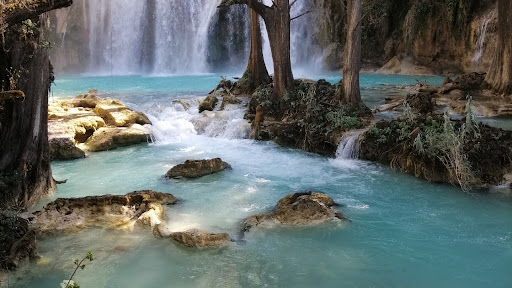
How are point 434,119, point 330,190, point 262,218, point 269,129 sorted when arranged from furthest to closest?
point 269,129 < point 434,119 < point 330,190 < point 262,218

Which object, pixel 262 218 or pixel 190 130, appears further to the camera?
pixel 190 130

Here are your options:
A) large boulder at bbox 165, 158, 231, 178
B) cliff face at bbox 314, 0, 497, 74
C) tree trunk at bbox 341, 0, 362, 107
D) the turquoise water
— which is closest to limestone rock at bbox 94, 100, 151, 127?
the turquoise water

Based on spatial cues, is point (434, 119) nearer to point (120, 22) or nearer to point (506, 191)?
point (506, 191)

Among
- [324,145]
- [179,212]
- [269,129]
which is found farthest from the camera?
[269,129]

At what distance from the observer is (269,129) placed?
473 inches

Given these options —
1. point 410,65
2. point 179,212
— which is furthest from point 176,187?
point 410,65

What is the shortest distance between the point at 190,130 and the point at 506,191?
8.72 metres

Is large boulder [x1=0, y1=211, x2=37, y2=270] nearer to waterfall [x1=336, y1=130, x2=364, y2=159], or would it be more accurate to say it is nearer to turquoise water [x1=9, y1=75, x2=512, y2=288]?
turquoise water [x1=9, y1=75, x2=512, y2=288]

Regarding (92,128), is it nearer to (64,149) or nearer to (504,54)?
(64,149)

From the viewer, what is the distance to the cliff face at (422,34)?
1955 centimetres

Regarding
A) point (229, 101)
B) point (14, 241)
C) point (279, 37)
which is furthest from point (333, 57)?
point (14, 241)

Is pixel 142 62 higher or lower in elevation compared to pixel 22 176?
higher

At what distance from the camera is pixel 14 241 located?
5.19 meters

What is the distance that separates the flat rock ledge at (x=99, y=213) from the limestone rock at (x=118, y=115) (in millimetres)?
6199
